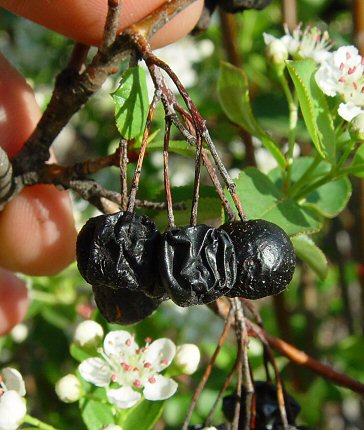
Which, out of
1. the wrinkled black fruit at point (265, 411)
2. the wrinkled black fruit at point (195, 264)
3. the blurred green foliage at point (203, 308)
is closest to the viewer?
the wrinkled black fruit at point (195, 264)

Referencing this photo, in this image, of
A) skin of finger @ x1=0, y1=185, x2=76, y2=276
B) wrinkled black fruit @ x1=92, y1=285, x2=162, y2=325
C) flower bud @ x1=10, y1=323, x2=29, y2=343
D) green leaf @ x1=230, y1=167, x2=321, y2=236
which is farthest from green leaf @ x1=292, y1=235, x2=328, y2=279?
flower bud @ x1=10, y1=323, x2=29, y2=343

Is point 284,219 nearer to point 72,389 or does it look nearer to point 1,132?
point 72,389

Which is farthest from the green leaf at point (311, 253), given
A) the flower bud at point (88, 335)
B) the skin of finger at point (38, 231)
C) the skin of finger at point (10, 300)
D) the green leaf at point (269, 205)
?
the skin of finger at point (10, 300)

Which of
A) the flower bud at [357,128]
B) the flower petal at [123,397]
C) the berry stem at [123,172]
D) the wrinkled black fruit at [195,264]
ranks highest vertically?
the berry stem at [123,172]

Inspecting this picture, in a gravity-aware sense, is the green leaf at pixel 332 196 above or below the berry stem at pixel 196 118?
below

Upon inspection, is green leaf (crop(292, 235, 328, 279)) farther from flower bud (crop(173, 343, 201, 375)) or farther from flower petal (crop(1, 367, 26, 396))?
flower petal (crop(1, 367, 26, 396))

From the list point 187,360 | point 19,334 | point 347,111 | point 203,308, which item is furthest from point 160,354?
point 19,334

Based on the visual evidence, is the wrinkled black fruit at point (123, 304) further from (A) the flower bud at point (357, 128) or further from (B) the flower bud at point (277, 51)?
(B) the flower bud at point (277, 51)
